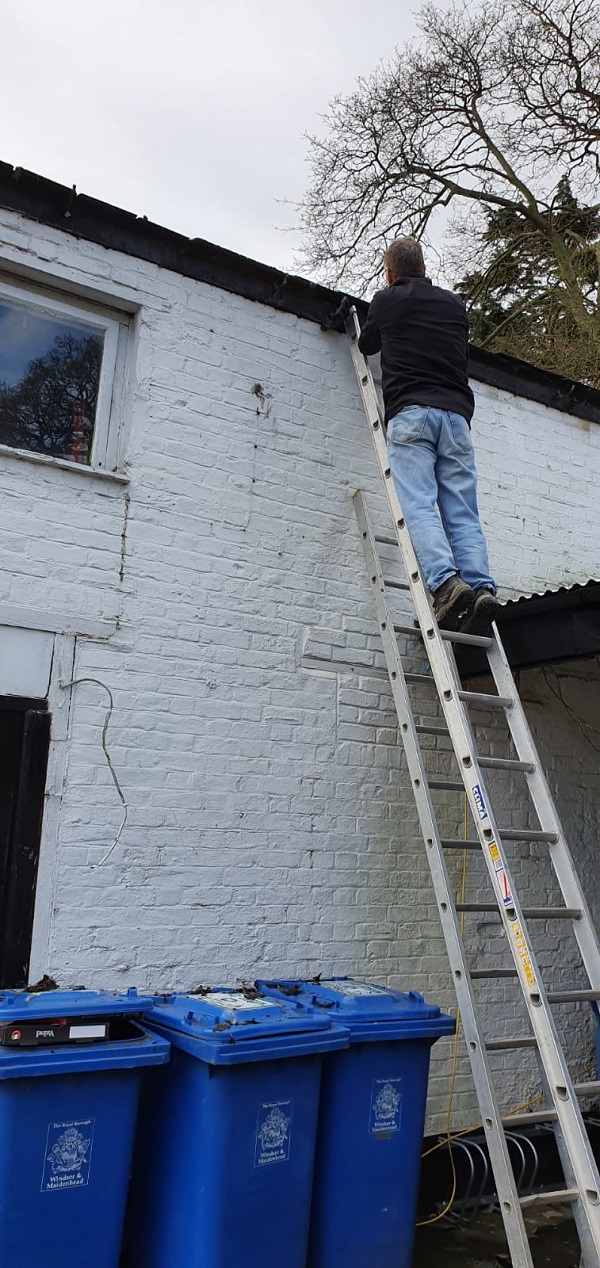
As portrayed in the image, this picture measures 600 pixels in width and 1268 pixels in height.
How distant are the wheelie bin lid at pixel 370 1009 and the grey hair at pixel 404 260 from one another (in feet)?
11.5

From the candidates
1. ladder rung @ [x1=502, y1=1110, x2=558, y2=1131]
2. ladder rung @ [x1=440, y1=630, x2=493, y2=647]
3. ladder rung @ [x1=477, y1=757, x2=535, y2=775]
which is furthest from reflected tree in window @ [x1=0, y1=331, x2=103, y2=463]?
ladder rung @ [x1=502, y1=1110, x2=558, y2=1131]

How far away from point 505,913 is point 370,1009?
63cm

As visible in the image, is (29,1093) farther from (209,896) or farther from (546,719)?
(546,719)

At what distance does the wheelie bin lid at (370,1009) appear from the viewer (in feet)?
11.2

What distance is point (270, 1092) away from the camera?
3.09 meters

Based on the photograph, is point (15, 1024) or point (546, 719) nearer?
point (15, 1024)

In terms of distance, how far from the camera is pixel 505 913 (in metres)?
3.40

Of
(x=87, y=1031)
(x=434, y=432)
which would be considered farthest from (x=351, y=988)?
(x=434, y=432)

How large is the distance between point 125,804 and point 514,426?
3657mm

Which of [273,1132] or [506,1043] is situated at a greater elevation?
[506,1043]

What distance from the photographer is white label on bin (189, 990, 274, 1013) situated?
3.23 metres

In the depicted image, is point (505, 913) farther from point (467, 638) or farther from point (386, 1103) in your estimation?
point (467, 638)

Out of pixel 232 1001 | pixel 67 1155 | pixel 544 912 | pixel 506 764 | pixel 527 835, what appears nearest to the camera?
pixel 67 1155

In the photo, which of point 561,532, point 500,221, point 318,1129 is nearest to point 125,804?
point 318,1129
